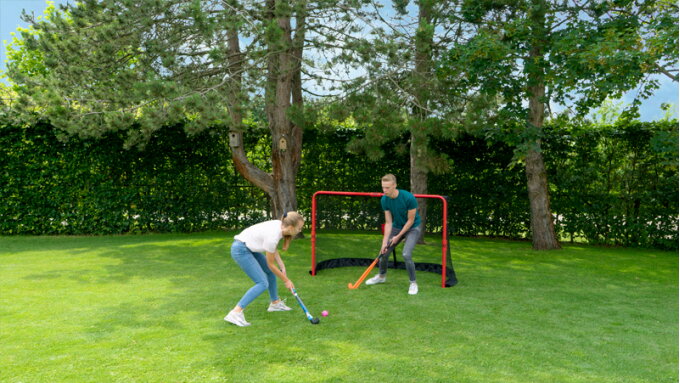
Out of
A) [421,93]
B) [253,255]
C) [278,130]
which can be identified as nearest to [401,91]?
[421,93]

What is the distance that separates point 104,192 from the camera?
1147 centimetres

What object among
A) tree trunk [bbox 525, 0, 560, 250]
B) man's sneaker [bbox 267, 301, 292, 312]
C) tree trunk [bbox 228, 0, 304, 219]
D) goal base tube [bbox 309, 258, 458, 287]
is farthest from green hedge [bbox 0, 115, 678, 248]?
man's sneaker [bbox 267, 301, 292, 312]

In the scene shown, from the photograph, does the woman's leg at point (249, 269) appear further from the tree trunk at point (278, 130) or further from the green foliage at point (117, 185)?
the green foliage at point (117, 185)

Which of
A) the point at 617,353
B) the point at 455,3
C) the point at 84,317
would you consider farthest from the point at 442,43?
the point at 84,317

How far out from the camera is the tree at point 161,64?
8477mm

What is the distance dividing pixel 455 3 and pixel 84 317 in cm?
836

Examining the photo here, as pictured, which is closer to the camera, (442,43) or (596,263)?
(596,263)

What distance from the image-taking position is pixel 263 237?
4.71 m

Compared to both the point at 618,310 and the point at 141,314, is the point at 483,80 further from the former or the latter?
the point at 141,314

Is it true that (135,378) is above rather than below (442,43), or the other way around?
below

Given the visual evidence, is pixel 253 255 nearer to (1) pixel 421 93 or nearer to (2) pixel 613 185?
(1) pixel 421 93

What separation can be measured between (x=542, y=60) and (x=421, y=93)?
81.0 inches

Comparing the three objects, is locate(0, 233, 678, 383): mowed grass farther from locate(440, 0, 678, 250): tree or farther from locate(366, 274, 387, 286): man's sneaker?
locate(440, 0, 678, 250): tree

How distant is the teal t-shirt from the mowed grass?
836 mm
